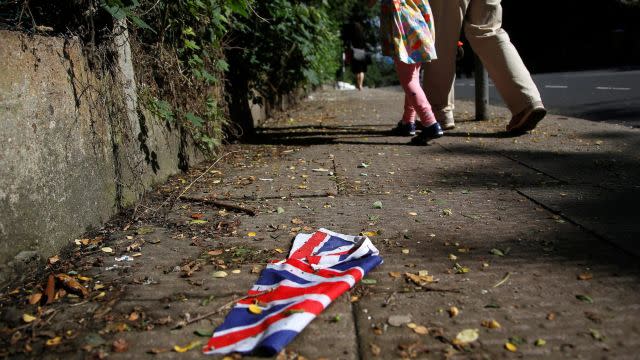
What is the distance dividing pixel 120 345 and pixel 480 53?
4.09m

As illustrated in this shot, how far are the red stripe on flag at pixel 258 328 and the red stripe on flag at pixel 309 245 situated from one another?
49 centimetres

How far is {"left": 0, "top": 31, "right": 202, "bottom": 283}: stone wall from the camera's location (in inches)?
75.1

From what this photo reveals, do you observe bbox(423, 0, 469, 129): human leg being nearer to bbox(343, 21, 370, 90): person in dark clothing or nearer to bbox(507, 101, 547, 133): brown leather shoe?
bbox(507, 101, 547, 133): brown leather shoe

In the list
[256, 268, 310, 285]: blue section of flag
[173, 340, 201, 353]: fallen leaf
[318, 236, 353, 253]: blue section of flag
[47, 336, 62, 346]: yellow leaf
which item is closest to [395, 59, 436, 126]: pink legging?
[318, 236, 353, 253]: blue section of flag

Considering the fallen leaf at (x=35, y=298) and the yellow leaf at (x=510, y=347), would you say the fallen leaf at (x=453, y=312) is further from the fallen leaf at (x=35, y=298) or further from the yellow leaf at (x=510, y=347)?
the fallen leaf at (x=35, y=298)

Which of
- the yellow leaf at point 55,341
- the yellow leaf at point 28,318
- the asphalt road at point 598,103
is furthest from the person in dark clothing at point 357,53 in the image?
the yellow leaf at point 55,341

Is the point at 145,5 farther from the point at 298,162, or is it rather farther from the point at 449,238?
the point at 449,238

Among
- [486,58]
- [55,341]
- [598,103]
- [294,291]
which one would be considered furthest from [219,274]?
[598,103]

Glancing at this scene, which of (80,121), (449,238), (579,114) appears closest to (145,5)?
(80,121)

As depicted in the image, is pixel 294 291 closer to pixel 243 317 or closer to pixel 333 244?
pixel 243 317

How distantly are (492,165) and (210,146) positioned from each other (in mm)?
1967

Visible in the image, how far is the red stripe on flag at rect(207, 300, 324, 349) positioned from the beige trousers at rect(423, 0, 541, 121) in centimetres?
347

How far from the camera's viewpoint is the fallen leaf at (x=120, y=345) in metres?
1.51

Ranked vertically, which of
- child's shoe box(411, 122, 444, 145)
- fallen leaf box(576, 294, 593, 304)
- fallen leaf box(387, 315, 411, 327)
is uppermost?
child's shoe box(411, 122, 444, 145)
